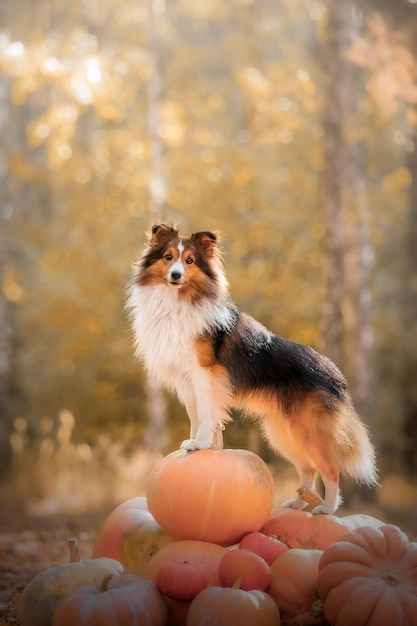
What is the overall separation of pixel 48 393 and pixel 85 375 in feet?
2.23

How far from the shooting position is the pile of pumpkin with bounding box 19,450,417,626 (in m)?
2.47

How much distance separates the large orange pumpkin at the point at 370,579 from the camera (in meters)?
2.44

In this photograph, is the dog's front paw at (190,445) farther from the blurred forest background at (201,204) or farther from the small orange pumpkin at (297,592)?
the blurred forest background at (201,204)

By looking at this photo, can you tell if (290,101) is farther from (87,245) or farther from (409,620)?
(409,620)

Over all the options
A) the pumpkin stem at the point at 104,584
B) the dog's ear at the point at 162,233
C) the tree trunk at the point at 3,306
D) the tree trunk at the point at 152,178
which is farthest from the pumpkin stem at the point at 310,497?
the tree trunk at the point at 3,306

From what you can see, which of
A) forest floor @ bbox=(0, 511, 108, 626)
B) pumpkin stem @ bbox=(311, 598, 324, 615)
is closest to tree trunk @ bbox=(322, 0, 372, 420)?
forest floor @ bbox=(0, 511, 108, 626)

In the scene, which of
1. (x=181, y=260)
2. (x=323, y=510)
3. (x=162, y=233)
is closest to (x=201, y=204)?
(x=162, y=233)

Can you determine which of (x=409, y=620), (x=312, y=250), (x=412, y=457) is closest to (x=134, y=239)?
(x=312, y=250)

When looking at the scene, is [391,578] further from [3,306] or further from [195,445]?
[3,306]

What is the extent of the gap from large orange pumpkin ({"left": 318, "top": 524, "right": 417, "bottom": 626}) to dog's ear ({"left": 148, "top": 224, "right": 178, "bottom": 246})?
1.53m

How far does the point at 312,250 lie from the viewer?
847cm

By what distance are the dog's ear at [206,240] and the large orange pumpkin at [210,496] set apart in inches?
37.1

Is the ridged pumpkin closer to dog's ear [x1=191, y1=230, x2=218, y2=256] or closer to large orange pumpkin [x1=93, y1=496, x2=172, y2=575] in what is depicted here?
large orange pumpkin [x1=93, y1=496, x2=172, y2=575]

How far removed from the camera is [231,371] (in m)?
3.20
